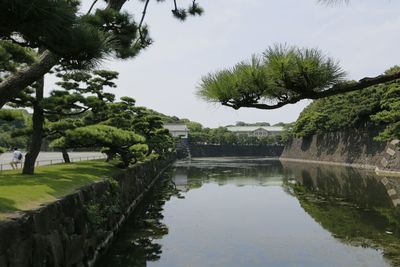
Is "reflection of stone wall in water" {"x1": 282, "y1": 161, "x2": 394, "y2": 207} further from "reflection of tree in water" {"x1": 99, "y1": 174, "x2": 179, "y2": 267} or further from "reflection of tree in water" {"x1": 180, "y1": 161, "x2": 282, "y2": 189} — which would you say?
"reflection of tree in water" {"x1": 99, "y1": 174, "x2": 179, "y2": 267}

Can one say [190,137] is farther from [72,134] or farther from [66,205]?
[66,205]

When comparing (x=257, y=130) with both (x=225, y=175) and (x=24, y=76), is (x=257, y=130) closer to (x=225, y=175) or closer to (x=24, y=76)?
(x=225, y=175)

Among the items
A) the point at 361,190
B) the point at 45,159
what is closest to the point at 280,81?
the point at 361,190

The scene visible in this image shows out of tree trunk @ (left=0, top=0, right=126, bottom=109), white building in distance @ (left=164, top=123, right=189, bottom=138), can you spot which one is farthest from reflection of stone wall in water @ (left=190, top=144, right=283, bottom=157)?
tree trunk @ (left=0, top=0, right=126, bottom=109)

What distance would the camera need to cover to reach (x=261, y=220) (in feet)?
44.2

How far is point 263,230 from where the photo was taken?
1192 cm

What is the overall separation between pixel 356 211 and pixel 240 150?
56.7 meters

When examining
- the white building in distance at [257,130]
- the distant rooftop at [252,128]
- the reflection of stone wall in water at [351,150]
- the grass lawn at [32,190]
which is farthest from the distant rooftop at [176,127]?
the grass lawn at [32,190]

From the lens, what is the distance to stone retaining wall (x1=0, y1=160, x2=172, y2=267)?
5.30 metres

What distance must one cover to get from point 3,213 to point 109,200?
5563mm

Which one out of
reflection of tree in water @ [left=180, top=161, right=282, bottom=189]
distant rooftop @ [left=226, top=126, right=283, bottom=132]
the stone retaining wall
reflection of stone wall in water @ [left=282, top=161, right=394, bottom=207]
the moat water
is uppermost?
distant rooftop @ [left=226, top=126, right=283, bottom=132]

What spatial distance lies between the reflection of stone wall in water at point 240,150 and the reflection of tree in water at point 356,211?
4524 centimetres

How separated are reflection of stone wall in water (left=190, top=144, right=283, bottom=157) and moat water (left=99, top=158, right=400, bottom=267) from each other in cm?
4842

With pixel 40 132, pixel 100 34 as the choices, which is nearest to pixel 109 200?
pixel 40 132
